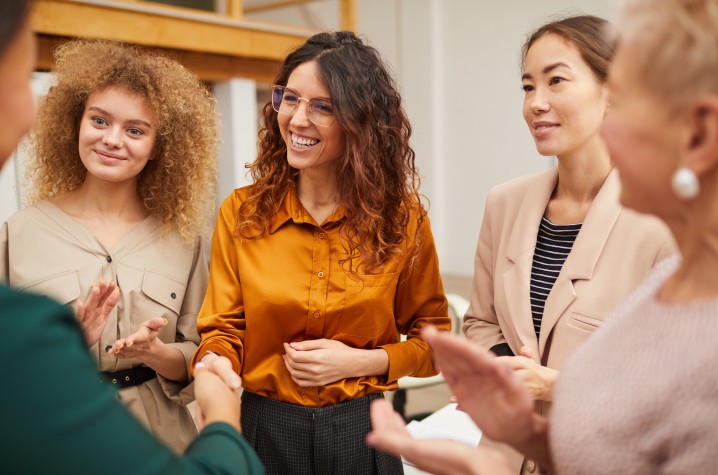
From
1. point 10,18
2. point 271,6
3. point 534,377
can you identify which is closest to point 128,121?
point 10,18

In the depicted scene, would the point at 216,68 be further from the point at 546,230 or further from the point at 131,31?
the point at 546,230

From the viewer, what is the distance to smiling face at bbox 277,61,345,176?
203 cm

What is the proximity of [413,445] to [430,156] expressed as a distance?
7694mm

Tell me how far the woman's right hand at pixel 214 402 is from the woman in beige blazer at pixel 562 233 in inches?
28.3

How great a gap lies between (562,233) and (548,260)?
0.29ft

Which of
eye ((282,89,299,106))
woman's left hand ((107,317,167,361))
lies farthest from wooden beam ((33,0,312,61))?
woman's left hand ((107,317,167,361))

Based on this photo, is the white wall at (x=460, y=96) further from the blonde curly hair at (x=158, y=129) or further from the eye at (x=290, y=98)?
the eye at (x=290, y=98)

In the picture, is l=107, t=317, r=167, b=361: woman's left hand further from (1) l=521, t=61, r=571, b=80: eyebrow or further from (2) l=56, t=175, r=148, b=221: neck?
(1) l=521, t=61, r=571, b=80: eyebrow

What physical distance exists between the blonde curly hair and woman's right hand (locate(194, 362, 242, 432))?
95 cm

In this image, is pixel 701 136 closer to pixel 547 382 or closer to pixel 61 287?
pixel 547 382

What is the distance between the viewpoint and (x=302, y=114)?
2.03m

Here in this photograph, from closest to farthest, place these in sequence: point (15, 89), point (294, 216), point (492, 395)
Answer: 1. point (15, 89)
2. point (492, 395)
3. point (294, 216)

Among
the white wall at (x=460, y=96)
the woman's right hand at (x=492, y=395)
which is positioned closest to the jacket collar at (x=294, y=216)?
the woman's right hand at (x=492, y=395)

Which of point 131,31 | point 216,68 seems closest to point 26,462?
point 131,31
